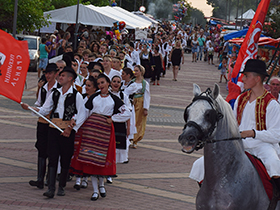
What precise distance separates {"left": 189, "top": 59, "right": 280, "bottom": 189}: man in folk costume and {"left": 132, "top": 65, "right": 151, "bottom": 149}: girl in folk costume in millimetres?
6128

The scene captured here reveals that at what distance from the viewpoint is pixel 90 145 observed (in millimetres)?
7770

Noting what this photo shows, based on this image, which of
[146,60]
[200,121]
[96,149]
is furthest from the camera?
[146,60]

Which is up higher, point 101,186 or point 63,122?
point 63,122

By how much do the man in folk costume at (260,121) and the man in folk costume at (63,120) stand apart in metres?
3.11

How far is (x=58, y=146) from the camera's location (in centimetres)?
776

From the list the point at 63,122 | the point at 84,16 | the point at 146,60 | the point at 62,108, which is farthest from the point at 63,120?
the point at 84,16

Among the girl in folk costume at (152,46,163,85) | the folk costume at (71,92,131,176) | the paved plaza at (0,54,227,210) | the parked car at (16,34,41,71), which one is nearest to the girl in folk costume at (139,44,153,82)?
the girl in folk costume at (152,46,163,85)

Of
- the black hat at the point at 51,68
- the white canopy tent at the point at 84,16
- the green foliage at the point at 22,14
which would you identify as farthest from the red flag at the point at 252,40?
the green foliage at the point at 22,14

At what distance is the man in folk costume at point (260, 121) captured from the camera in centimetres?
501

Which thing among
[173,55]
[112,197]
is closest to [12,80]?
[112,197]

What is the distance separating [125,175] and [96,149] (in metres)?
1.52

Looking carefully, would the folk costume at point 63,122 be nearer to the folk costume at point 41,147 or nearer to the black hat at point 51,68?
the folk costume at point 41,147

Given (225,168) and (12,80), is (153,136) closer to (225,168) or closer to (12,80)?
(12,80)

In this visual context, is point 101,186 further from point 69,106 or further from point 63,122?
point 69,106
